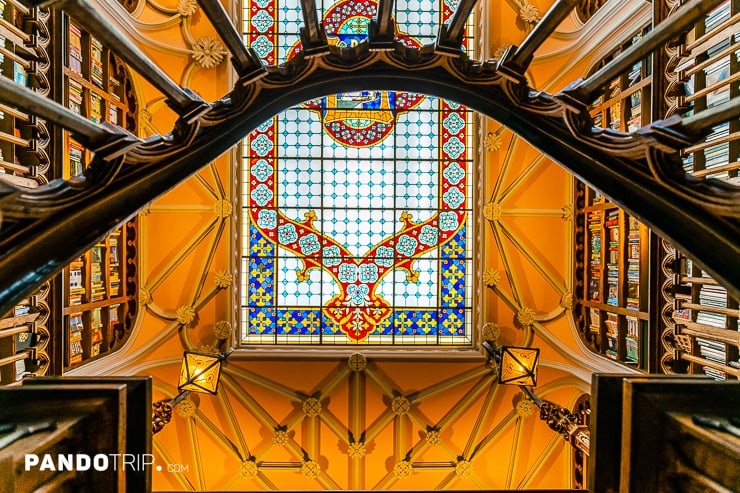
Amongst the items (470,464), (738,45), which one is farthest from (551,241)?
(470,464)

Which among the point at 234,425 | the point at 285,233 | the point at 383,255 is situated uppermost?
the point at 285,233

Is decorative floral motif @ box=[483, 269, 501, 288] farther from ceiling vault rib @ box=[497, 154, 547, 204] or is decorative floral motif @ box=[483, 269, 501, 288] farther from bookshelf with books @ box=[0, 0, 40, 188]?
bookshelf with books @ box=[0, 0, 40, 188]

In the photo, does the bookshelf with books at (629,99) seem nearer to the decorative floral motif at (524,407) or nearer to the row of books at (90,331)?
A: the decorative floral motif at (524,407)

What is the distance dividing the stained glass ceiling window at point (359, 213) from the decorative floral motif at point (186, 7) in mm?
1075

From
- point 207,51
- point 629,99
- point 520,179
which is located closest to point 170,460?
point 207,51

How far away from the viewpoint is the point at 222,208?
22.8ft

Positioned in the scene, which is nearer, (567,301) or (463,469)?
(567,301)

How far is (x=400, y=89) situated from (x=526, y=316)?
228 inches

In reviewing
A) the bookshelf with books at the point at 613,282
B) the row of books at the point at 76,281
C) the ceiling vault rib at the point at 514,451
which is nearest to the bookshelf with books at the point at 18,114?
the row of books at the point at 76,281

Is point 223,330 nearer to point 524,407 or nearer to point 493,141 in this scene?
point 524,407

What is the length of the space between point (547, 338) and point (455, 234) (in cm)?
259

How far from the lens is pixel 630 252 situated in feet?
18.9

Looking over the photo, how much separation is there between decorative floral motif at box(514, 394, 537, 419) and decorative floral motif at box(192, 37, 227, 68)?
826cm

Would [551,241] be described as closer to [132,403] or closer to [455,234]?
[455,234]
